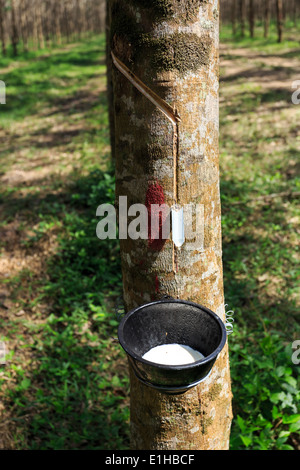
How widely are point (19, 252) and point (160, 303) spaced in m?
3.25

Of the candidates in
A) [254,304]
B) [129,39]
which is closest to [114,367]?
[254,304]

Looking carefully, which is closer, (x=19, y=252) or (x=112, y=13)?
(x=112, y=13)

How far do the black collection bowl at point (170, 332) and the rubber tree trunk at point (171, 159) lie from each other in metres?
0.06

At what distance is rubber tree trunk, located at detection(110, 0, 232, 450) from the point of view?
1332 millimetres

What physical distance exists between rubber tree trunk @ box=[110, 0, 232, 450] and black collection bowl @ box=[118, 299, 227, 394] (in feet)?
0.20

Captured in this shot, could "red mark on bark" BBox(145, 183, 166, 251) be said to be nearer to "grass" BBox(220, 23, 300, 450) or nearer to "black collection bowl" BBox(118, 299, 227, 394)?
"black collection bowl" BBox(118, 299, 227, 394)

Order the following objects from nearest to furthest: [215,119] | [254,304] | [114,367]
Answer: [215,119]
[114,367]
[254,304]

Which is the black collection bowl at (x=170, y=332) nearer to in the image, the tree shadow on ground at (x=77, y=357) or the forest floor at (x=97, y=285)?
the forest floor at (x=97, y=285)

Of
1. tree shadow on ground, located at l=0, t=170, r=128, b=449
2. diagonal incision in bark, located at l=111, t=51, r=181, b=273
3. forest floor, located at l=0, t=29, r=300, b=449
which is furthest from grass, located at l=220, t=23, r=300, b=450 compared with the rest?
diagonal incision in bark, located at l=111, t=51, r=181, b=273

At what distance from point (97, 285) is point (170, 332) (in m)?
2.50

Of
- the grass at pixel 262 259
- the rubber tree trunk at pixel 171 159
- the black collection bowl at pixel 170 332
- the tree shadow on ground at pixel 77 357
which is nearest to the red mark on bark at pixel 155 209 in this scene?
the rubber tree trunk at pixel 171 159

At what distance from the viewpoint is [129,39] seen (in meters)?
1.36

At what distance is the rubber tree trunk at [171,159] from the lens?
1.33 m

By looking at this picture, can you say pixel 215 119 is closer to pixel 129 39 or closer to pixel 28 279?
pixel 129 39
